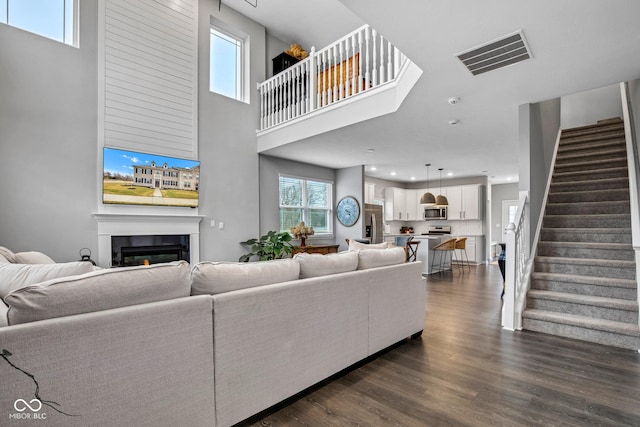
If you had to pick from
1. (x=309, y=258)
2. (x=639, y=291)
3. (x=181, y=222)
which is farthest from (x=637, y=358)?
(x=181, y=222)

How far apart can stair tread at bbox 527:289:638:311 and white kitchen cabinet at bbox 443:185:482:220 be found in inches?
230

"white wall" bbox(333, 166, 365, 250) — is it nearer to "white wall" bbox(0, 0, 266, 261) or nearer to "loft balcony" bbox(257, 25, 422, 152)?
"loft balcony" bbox(257, 25, 422, 152)

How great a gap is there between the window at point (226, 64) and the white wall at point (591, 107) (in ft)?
24.4

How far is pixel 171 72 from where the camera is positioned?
16.3 ft

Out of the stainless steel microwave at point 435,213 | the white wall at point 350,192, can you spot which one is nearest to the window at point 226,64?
the white wall at point 350,192

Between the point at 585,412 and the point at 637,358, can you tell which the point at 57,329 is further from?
the point at 637,358

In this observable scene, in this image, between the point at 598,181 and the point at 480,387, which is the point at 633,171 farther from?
the point at 480,387

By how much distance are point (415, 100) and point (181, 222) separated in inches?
148

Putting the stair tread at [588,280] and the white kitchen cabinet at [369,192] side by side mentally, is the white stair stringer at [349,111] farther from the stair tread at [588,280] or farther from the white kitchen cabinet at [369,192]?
the white kitchen cabinet at [369,192]

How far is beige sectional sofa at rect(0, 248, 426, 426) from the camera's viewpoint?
1.17m

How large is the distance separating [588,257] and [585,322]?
1.08 metres

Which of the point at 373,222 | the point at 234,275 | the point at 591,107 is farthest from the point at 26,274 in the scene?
the point at 591,107

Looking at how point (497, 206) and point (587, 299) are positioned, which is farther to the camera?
point (497, 206)

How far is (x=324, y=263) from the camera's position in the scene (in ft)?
7.59
